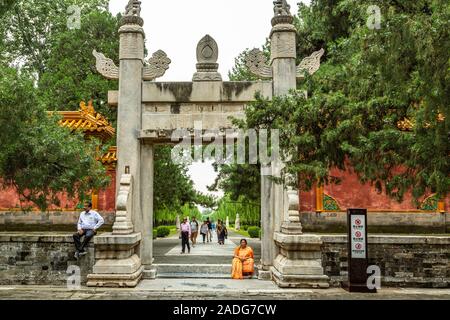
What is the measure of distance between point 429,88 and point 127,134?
705 cm

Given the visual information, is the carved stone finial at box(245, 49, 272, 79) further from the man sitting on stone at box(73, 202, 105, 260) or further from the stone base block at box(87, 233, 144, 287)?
the man sitting on stone at box(73, 202, 105, 260)

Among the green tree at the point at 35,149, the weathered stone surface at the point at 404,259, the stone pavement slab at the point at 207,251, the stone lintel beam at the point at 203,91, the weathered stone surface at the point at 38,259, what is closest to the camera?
the green tree at the point at 35,149

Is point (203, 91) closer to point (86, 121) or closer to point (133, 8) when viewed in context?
point (133, 8)

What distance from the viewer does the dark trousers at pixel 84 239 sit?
10.4m

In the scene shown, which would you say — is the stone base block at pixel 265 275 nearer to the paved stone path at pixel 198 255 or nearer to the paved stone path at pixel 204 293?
Answer: the paved stone path at pixel 204 293

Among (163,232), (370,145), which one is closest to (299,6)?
(370,145)

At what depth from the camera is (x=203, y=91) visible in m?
11.3

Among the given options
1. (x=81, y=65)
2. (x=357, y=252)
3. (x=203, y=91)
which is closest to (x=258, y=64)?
(x=203, y=91)

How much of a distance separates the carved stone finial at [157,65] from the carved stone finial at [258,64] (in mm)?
1908

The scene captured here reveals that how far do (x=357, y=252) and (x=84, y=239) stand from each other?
583 centimetres

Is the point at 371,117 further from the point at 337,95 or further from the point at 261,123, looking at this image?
the point at 261,123

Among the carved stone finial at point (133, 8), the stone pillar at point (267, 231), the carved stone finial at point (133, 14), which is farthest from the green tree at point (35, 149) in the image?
the stone pillar at point (267, 231)

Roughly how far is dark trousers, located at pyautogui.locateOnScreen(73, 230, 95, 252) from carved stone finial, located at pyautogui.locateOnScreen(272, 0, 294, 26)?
650 centimetres

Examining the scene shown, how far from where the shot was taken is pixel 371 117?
7.52 m
